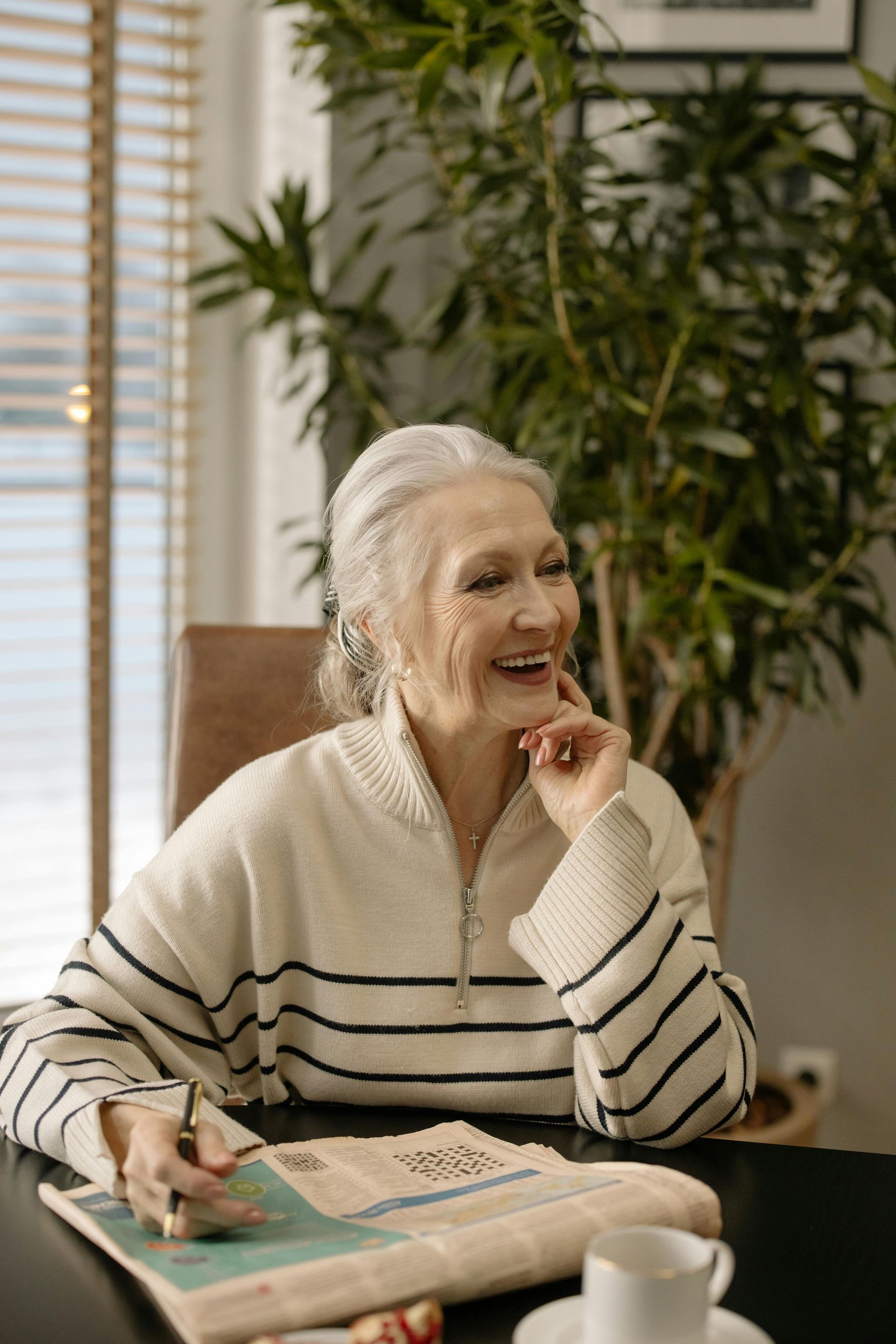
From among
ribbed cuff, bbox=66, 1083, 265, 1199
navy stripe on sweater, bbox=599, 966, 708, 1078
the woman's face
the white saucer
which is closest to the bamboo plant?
the woman's face

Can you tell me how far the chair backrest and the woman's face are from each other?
14.5 inches

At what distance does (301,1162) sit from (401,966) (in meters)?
0.33

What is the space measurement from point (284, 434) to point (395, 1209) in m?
2.15

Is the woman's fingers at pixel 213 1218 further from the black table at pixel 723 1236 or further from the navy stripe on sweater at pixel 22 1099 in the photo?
the navy stripe on sweater at pixel 22 1099

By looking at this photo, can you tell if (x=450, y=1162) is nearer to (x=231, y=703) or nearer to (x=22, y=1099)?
(x=22, y=1099)

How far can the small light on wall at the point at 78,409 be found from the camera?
8.11ft

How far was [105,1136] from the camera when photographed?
101cm

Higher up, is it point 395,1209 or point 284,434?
point 284,434

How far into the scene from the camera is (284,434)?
2814 mm

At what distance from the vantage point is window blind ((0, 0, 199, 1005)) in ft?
7.97

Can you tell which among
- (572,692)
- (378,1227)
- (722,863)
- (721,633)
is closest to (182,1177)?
(378,1227)

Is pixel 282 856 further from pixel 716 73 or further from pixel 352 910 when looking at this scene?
pixel 716 73

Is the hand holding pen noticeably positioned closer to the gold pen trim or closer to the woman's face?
the gold pen trim

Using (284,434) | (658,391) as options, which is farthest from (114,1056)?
(284,434)
